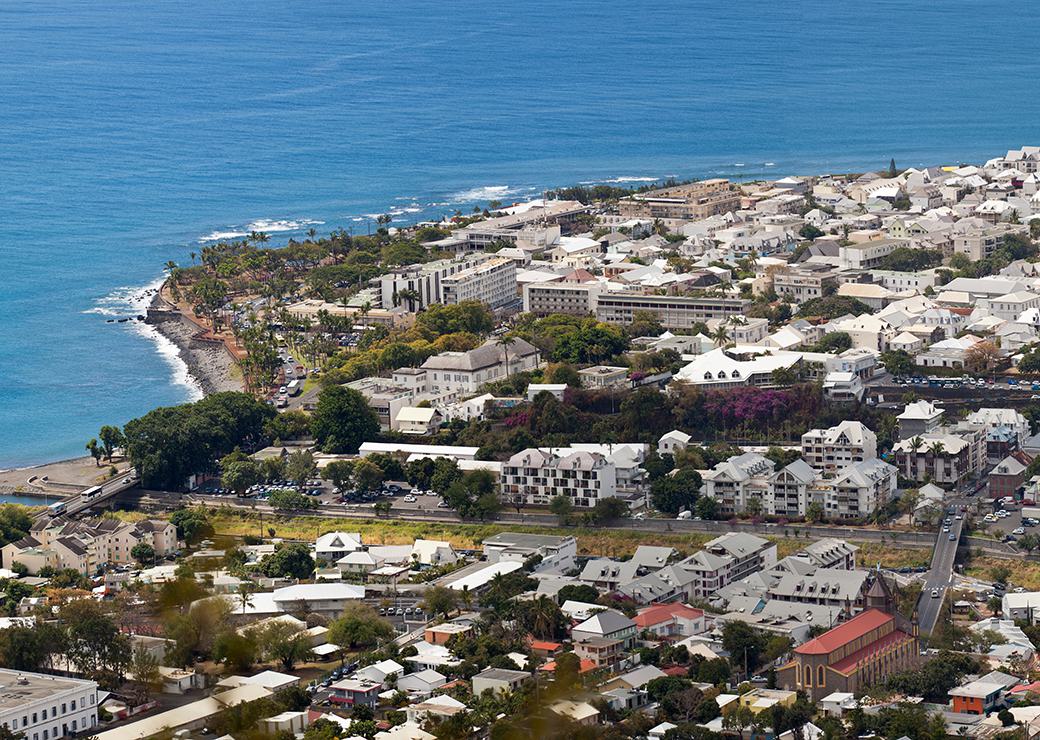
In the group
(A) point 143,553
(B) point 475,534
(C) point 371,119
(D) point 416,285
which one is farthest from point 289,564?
(C) point 371,119

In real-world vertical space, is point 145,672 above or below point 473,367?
below

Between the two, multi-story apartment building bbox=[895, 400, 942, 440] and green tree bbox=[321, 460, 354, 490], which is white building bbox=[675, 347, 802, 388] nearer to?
multi-story apartment building bbox=[895, 400, 942, 440]

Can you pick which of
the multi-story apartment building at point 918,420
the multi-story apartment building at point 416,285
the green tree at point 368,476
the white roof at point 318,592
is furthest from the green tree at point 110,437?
the multi-story apartment building at point 918,420

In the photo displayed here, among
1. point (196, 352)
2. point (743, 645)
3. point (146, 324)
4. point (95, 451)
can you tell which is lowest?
point (743, 645)

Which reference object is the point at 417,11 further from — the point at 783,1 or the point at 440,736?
the point at 440,736

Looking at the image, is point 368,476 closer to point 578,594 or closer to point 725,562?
point 578,594

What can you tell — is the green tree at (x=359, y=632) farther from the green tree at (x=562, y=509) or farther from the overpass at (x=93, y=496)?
the overpass at (x=93, y=496)
